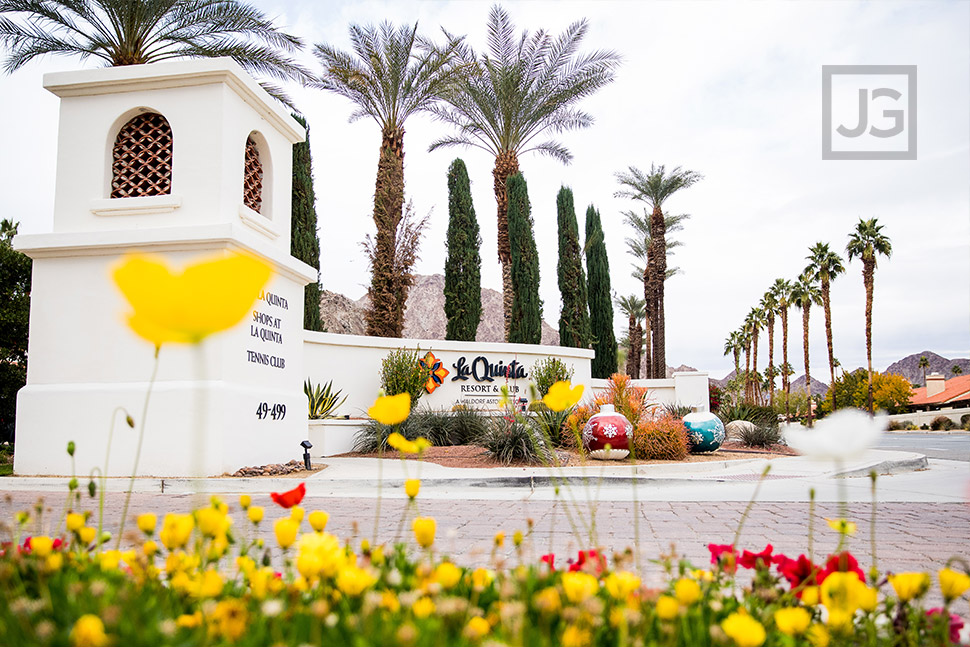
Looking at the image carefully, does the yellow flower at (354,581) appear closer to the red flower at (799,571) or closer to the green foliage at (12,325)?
the red flower at (799,571)

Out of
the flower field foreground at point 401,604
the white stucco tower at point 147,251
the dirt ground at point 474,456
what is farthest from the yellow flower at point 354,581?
the dirt ground at point 474,456

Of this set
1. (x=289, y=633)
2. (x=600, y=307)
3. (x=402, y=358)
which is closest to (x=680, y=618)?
(x=289, y=633)

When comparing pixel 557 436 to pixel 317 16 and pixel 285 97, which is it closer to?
pixel 285 97

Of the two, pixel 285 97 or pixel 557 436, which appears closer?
pixel 557 436

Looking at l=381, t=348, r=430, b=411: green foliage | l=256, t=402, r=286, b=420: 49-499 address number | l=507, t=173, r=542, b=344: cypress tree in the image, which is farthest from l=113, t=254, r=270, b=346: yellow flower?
l=507, t=173, r=542, b=344: cypress tree

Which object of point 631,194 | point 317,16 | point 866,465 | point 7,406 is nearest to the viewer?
point 866,465

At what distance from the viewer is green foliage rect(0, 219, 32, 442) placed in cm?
1559

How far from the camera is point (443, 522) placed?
6.26 meters

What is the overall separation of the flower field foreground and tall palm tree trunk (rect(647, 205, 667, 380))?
1235 inches

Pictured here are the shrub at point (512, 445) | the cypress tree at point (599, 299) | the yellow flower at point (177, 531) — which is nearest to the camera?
the yellow flower at point (177, 531)

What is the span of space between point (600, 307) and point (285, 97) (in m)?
18.1

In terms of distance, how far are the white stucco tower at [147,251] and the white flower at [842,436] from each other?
30.7 feet

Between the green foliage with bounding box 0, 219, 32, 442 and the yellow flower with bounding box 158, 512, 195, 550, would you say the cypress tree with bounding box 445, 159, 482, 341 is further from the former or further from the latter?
the yellow flower with bounding box 158, 512, 195, 550

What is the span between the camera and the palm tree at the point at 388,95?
2472 centimetres
